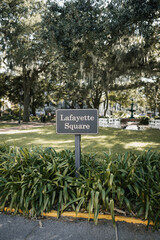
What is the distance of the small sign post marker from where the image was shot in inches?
126

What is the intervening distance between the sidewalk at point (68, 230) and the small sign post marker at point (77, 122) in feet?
2.82

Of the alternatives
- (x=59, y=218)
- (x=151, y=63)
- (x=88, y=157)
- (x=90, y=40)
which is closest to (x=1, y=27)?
(x=90, y=40)

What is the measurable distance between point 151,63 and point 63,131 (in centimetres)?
1079

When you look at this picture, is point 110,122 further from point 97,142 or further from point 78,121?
point 78,121

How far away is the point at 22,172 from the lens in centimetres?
322

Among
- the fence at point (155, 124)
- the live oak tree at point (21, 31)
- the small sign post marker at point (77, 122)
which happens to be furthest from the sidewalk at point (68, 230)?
the live oak tree at point (21, 31)

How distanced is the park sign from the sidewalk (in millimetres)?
1362

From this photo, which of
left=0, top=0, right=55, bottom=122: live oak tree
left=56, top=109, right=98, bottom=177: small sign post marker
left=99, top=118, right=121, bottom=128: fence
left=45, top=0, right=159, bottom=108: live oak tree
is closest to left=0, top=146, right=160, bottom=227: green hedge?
left=56, top=109, right=98, bottom=177: small sign post marker

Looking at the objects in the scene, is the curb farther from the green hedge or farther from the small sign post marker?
the small sign post marker

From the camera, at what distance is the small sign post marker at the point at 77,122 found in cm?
321

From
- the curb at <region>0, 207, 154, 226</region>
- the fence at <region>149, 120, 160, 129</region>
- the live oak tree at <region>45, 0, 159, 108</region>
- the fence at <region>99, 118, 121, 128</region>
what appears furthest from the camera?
the fence at <region>99, 118, 121, 128</region>

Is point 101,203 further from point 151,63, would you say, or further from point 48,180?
A: point 151,63

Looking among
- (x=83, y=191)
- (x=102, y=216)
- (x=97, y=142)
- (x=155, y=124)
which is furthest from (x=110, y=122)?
(x=102, y=216)

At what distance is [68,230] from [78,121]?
5.33 feet
